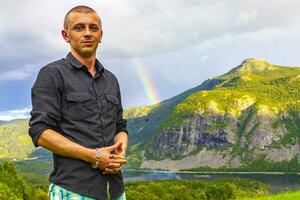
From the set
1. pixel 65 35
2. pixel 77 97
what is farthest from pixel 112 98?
pixel 65 35

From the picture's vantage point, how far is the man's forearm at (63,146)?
5312 mm

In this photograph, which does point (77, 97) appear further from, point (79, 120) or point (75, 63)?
point (75, 63)

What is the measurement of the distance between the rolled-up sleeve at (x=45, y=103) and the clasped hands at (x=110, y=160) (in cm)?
69

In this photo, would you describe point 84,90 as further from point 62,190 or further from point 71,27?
point 62,190

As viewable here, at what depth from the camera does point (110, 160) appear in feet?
17.9

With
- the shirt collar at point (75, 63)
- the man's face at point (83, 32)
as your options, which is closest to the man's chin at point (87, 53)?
the man's face at point (83, 32)

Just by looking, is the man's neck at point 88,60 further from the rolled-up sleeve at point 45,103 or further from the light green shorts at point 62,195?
the light green shorts at point 62,195

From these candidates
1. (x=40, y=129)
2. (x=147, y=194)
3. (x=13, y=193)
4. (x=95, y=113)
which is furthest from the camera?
(x=147, y=194)

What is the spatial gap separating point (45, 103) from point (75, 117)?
40cm

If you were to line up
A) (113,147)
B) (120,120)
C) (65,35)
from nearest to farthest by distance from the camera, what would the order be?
1. (113,147)
2. (65,35)
3. (120,120)

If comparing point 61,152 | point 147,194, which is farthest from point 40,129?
point 147,194

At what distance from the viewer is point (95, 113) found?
18.6 ft

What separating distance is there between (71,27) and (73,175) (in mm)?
1833

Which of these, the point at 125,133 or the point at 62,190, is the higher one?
the point at 125,133
